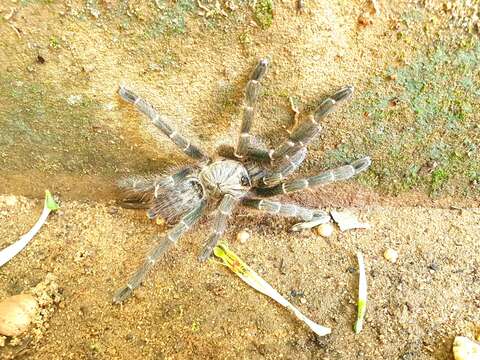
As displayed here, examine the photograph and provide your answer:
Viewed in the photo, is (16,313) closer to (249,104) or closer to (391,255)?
(249,104)

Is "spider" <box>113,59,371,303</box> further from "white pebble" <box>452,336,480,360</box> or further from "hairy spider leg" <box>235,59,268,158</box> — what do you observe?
"white pebble" <box>452,336,480,360</box>

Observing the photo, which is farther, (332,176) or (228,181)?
(228,181)

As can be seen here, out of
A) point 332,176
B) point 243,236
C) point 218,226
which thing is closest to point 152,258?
point 218,226

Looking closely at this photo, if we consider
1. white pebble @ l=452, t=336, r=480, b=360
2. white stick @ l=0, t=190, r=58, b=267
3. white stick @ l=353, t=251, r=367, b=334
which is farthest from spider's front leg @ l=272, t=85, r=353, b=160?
white stick @ l=0, t=190, r=58, b=267

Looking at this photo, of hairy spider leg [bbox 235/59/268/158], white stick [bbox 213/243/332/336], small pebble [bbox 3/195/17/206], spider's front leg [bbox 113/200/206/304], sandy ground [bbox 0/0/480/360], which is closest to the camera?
sandy ground [bbox 0/0/480/360]

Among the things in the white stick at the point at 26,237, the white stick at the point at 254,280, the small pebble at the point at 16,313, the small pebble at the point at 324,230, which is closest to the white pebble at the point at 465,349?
the white stick at the point at 254,280

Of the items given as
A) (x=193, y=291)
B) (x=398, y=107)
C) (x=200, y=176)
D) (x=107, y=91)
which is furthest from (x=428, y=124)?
(x=107, y=91)

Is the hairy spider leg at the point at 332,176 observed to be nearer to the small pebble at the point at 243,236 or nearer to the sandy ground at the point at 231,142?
the sandy ground at the point at 231,142

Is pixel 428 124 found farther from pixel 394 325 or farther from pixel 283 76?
pixel 394 325
